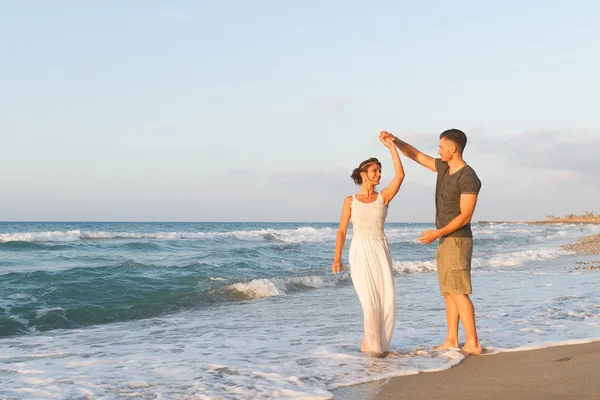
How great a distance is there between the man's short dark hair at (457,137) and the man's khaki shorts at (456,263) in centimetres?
85

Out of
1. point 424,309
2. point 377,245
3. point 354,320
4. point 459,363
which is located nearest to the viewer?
point 459,363

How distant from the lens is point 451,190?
560cm

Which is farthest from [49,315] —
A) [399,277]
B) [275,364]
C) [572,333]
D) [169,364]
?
[399,277]

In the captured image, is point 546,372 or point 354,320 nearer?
point 546,372

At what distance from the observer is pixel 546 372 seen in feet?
16.1

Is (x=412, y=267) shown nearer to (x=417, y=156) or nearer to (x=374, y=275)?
(x=417, y=156)

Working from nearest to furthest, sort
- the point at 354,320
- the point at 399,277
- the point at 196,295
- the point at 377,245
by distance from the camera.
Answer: the point at 377,245
the point at 354,320
the point at 196,295
the point at 399,277

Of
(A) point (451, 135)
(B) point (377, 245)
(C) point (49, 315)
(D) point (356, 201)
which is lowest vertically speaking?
(C) point (49, 315)

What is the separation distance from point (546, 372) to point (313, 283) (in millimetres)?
9494

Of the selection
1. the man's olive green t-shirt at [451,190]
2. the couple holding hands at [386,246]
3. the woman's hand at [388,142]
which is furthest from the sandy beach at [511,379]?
the woman's hand at [388,142]

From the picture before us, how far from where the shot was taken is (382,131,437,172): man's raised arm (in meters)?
5.80

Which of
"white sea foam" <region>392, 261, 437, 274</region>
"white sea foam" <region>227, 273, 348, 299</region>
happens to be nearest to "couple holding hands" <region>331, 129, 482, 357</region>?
"white sea foam" <region>227, 273, 348, 299</region>

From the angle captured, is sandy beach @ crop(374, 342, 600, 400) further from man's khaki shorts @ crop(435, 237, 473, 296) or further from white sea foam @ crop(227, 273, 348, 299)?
white sea foam @ crop(227, 273, 348, 299)

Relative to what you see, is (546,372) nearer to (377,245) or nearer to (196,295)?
(377,245)
